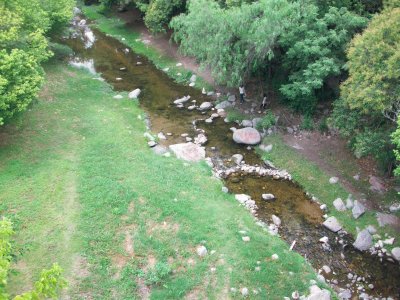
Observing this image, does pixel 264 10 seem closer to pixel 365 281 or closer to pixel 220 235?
pixel 220 235

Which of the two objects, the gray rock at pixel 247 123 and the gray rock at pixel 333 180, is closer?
the gray rock at pixel 333 180

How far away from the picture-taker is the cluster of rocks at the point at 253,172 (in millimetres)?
22672

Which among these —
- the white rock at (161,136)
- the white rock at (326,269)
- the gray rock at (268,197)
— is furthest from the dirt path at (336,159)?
the white rock at (161,136)

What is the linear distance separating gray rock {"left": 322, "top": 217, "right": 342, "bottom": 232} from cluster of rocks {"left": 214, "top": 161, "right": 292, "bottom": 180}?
3.67m

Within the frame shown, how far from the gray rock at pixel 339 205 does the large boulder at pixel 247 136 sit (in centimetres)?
637

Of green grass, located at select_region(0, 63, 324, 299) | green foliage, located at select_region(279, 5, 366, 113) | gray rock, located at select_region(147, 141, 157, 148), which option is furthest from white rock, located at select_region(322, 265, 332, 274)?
Answer: gray rock, located at select_region(147, 141, 157, 148)

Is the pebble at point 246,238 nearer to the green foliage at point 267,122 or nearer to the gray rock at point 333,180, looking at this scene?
the gray rock at point 333,180

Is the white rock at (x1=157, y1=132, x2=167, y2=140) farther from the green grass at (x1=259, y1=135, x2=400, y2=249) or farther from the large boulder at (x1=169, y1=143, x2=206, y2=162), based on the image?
the green grass at (x1=259, y1=135, x2=400, y2=249)

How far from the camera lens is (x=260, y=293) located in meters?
15.2

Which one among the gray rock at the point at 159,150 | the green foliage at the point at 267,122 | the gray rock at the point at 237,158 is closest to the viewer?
the gray rock at the point at 159,150

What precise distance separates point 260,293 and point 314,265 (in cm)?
350

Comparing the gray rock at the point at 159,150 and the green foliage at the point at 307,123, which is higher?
the green foliage at the point at 307,123

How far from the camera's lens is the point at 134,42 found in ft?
132

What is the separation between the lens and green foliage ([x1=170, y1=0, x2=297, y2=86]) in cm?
2302
